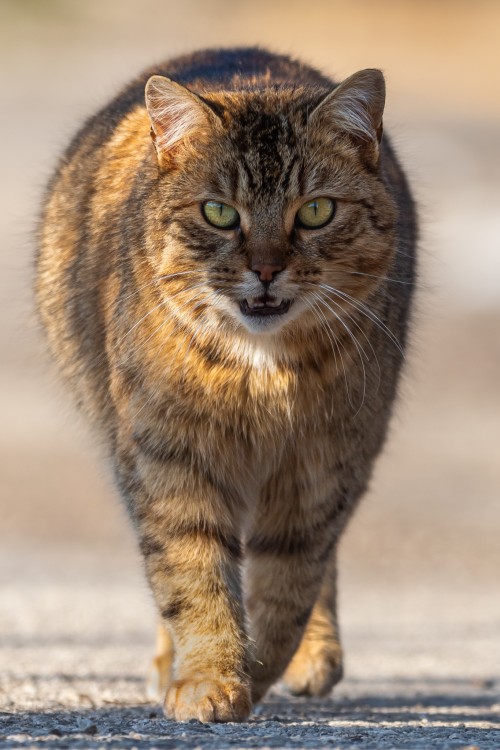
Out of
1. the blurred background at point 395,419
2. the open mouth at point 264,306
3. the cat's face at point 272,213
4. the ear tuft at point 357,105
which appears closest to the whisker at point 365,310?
the cat's face at point 272,213

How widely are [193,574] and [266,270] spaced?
3.01 ft

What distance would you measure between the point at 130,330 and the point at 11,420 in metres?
8.38

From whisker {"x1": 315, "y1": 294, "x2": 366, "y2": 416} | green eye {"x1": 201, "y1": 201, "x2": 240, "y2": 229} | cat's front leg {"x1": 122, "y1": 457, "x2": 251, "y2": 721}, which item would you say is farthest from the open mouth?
cat's front leg {"x1": 122, "y1": 457, "x2": 251, "y2": 721}

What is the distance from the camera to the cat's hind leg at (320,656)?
5156 millimetres

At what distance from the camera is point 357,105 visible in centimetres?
404

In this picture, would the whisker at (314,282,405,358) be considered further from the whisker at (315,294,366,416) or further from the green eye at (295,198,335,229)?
the green eye at (295,198,335,229)

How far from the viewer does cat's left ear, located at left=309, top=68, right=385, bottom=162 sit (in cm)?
402

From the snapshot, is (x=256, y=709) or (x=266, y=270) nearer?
(x=266, y=270)

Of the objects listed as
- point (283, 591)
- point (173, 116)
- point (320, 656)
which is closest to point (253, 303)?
point (173, 116)

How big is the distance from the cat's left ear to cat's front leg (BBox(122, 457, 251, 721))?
1097 millimetres

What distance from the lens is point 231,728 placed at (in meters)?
3.59

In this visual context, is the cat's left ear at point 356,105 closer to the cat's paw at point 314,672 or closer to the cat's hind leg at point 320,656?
the cat's hind leg at point 320,656

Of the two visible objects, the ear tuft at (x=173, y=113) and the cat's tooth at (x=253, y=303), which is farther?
the ear tuft at (x=173, y=113)

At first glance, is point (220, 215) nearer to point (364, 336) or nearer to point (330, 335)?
point (330, 335)
